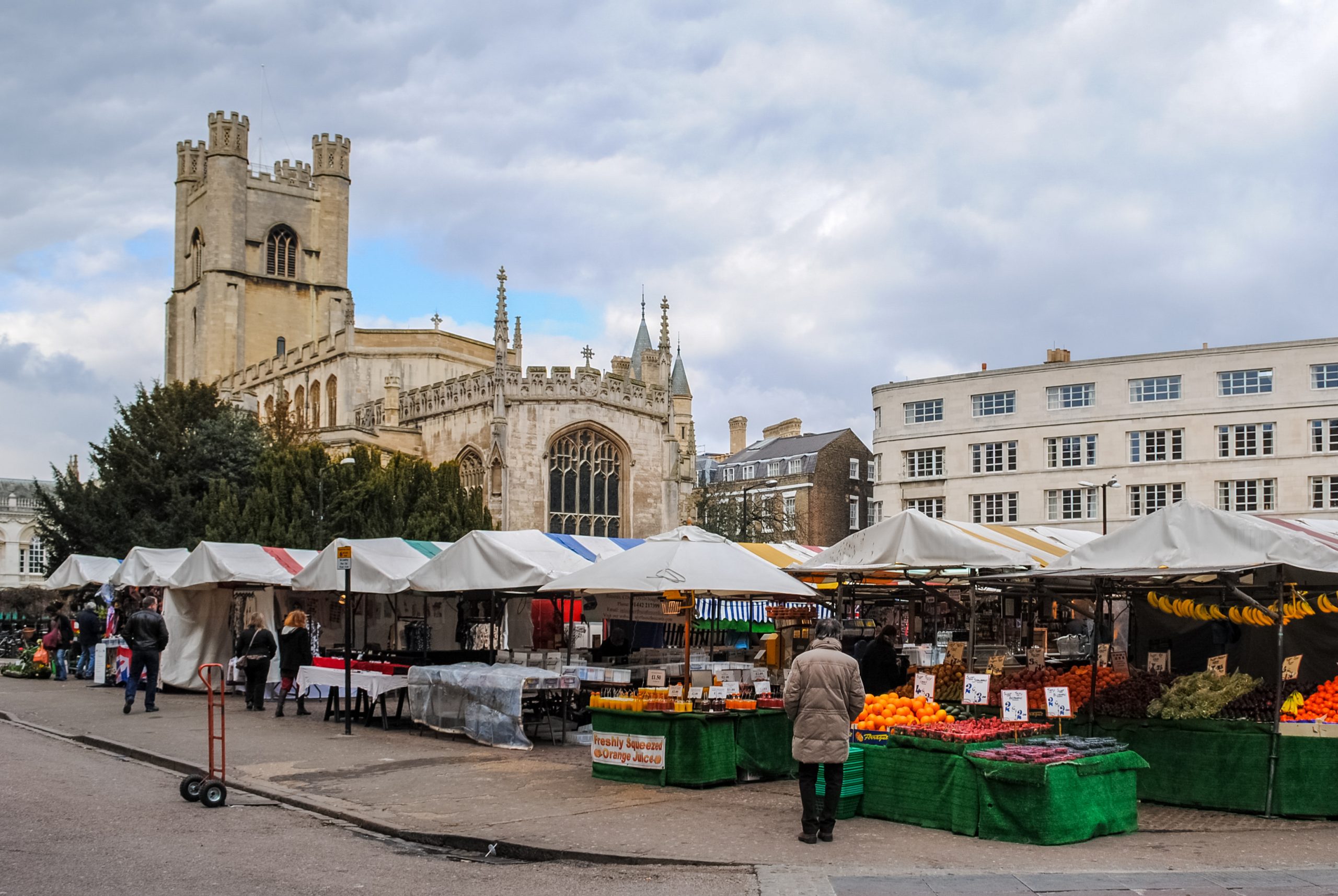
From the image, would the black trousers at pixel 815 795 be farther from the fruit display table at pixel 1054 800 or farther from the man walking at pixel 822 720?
the fruit display table at pixel 1054 800

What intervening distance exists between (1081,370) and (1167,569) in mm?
44434

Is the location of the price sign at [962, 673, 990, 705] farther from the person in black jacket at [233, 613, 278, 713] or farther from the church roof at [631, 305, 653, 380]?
the church roof at [631, 305, 653, 380]

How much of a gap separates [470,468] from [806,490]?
88.1 ft

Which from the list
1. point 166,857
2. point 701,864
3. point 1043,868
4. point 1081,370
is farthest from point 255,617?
point 1081,370

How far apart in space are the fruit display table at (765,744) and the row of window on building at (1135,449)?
4320cm

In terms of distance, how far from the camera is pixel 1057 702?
10.3 meters

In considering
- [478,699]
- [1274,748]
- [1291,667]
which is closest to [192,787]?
[478,699]

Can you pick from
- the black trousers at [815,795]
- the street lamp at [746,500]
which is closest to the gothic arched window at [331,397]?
the street lamp at [746,500]

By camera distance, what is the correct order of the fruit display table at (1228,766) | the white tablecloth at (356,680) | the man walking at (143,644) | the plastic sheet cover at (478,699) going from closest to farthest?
the fruit display table at (1228,766)
the plastic sheet cover at (478,699)
the white tablecloth at (356,680)
the man walking at (143,644)

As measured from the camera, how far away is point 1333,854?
8.50 m

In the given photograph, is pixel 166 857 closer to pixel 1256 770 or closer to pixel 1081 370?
pixel 1256 770

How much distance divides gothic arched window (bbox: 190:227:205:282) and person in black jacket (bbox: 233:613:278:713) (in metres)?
52.3

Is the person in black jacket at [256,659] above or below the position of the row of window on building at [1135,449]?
below

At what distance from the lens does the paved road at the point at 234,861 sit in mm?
7387
